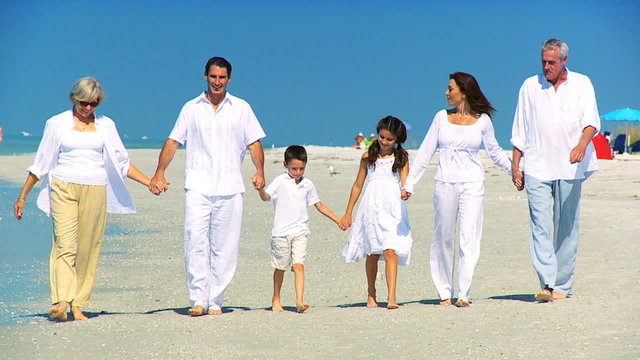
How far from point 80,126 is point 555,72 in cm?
402

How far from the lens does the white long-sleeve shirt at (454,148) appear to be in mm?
9336

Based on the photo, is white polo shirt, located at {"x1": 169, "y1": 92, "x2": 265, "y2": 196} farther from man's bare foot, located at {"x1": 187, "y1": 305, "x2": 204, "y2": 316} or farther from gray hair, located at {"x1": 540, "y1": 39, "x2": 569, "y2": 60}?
gray hair, located at {"x1": 540, "y1": 39, "x2": 569, "y2": 60}

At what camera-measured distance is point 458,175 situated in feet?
30.6

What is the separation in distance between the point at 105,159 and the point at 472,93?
10.4 ft

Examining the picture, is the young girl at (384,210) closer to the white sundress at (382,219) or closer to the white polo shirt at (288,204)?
the white sundress at (382,219)

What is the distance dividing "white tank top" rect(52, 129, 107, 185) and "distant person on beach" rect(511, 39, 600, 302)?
358cm

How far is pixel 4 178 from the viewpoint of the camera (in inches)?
1225

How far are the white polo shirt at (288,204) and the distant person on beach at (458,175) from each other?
35.1 inches

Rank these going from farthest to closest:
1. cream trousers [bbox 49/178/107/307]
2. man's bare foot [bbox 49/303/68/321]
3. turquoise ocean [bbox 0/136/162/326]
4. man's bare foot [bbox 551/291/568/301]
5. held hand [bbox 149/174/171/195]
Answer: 1. turquoise ocean [bbox 0/136/162/326]
2. man's bare foot [bbox 551/291/568/301]
3. held hand [bbox 149/174/171/195]
4. cream trousers [bbox 49/178/107/307]
5. man's bare foot [bbox 49/303/68/321]

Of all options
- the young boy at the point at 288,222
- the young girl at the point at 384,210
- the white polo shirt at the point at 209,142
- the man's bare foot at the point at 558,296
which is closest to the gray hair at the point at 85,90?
the white polo shirt at the point at 209,142

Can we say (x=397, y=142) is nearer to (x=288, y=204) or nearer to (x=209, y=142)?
(x=288, y=204)

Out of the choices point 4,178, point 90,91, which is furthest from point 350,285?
point 4,178

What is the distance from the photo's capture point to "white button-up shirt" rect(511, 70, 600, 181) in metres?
9.37

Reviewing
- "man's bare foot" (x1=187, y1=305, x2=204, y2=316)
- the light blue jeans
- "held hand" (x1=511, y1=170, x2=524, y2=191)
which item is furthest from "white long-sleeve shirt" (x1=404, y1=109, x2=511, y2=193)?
"man's bare foot" (x1=187, y1=305, x2=204, y2=316)
